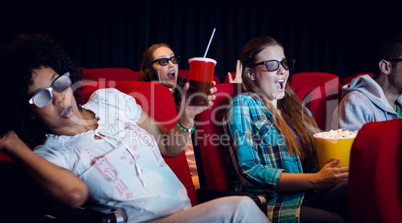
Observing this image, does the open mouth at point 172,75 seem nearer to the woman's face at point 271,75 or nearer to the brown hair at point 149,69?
the brown hair at point 149,69

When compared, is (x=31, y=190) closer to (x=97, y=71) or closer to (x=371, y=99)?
(x=371, y=99)

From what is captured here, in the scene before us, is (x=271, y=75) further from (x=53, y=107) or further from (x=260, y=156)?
(x=53, y=107)

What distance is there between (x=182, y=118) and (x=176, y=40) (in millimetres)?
3437

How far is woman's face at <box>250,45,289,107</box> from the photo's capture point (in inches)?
65.1

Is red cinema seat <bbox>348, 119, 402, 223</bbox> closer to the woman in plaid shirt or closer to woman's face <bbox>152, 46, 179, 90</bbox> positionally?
the woman in plaid shirt

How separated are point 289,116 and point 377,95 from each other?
532 mm

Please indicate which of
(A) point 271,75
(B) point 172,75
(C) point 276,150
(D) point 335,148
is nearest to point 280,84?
(A) point 271,75

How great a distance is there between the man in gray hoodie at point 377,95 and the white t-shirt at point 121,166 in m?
0.99

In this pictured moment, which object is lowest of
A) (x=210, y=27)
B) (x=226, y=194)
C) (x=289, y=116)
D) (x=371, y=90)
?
(x=226, y=194)

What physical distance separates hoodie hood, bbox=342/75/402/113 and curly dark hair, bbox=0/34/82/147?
1445 mm

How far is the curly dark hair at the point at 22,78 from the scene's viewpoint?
1148 millimetres

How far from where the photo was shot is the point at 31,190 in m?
1.22

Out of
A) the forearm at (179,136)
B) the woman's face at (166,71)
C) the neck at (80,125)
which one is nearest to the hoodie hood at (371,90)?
the forearm at (179,136)

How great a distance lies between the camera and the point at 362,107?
1760 millimetres
